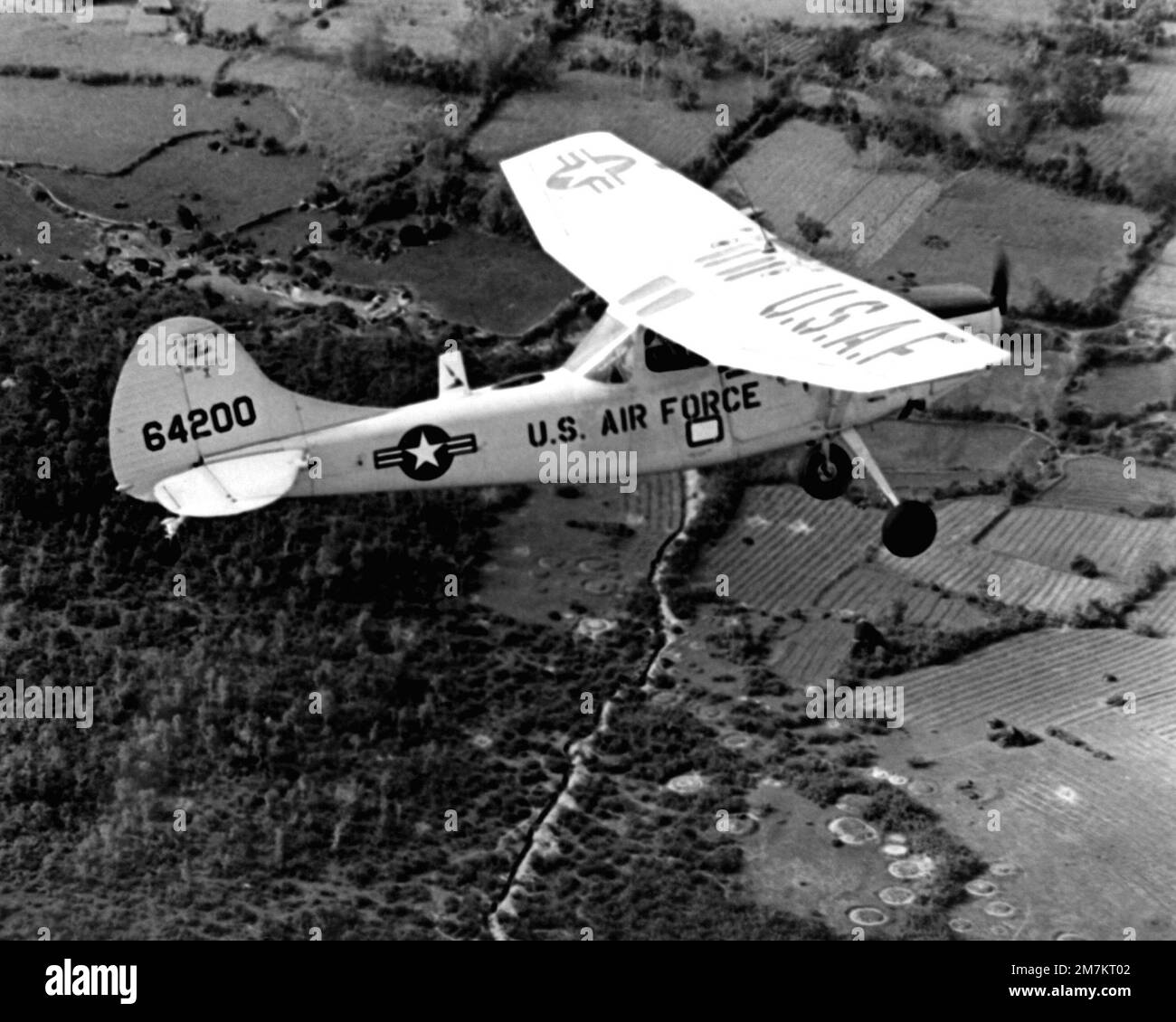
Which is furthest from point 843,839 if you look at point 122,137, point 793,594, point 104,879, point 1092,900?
point 122,137

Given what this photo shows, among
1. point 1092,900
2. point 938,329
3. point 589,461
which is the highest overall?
point 938,329

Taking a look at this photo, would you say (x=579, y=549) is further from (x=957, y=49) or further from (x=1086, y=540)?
(x=957, y=49)

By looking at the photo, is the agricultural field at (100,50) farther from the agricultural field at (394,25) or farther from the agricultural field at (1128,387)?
the agricultural field at (1128,387)

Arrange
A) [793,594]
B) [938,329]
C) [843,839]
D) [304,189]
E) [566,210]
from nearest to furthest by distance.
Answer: [938,329]
[843,839]
[566,210]
[793,594]
[304,189]

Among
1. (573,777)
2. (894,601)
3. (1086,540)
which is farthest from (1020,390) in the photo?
(573,777)

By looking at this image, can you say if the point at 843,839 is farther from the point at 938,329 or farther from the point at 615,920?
the point at 938,329

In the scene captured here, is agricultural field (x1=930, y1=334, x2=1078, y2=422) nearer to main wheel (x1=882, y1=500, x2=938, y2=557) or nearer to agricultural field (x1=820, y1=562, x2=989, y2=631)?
agricultural field (x1=820, y1=562, x2=989, y2=631)
